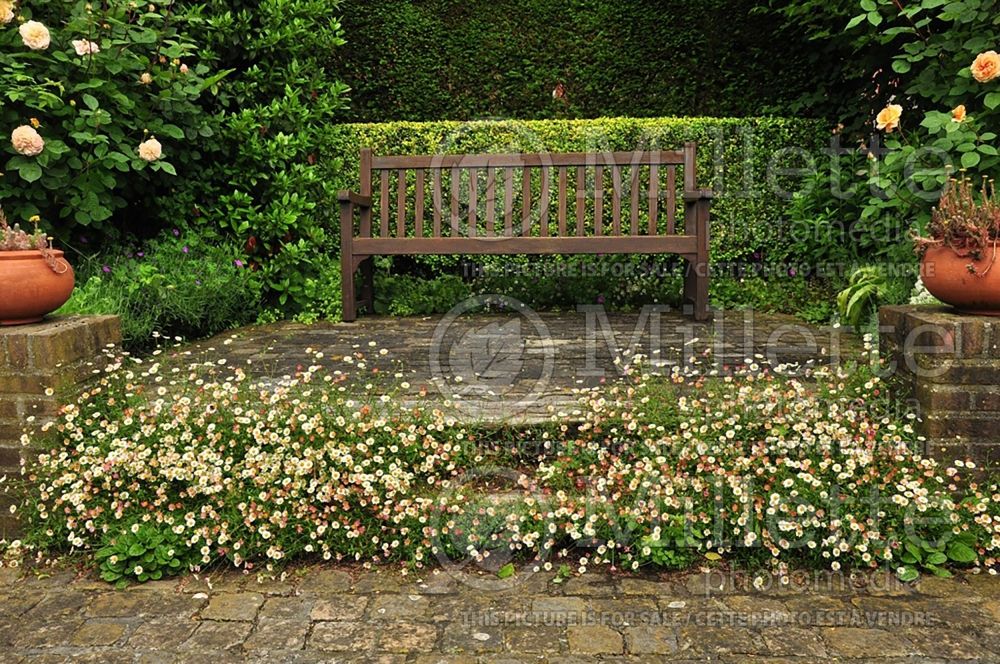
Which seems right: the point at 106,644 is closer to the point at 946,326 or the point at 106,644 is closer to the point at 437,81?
the point at 946,326

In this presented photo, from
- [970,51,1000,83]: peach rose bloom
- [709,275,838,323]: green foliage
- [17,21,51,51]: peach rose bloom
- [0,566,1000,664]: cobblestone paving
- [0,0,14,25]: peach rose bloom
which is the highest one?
[0,0,14,25]: peach rose bloom

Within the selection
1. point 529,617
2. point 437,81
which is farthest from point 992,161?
point 437,81

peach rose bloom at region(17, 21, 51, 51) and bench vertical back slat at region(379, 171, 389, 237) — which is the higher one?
peach rose bloom at region(17, 21, 51, 51)

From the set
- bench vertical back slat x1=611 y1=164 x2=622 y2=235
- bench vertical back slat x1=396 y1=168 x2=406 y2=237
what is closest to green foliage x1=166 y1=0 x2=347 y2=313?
bench vertical back slat x1=396 y1=168 x2=406 y2=237

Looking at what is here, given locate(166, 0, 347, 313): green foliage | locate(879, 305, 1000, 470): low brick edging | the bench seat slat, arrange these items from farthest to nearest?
1. locate(166, 0, 347, 313): green foliage
2. the bench seat slat
3. locate(879, 305, 1000, 470): low brick edging

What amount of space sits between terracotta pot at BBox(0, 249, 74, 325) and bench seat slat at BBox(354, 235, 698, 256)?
7.97 ft

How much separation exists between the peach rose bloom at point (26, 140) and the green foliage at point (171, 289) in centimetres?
73

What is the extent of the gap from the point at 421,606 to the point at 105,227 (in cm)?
386

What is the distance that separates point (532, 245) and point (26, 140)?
2852 millimetres

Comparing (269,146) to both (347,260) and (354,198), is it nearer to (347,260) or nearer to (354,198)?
(354,198)

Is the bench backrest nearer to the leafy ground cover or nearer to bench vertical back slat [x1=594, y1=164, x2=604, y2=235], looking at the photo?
bench vertical back slat [x1=594, y1=164, x2=604, y2=235]

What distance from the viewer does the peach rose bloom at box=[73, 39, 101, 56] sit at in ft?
14.1

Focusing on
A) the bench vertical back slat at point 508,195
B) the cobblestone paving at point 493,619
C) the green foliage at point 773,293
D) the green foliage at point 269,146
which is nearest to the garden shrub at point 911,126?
the green foliage at point 773,293

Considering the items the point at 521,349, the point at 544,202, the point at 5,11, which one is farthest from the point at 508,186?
the point at 5,11
